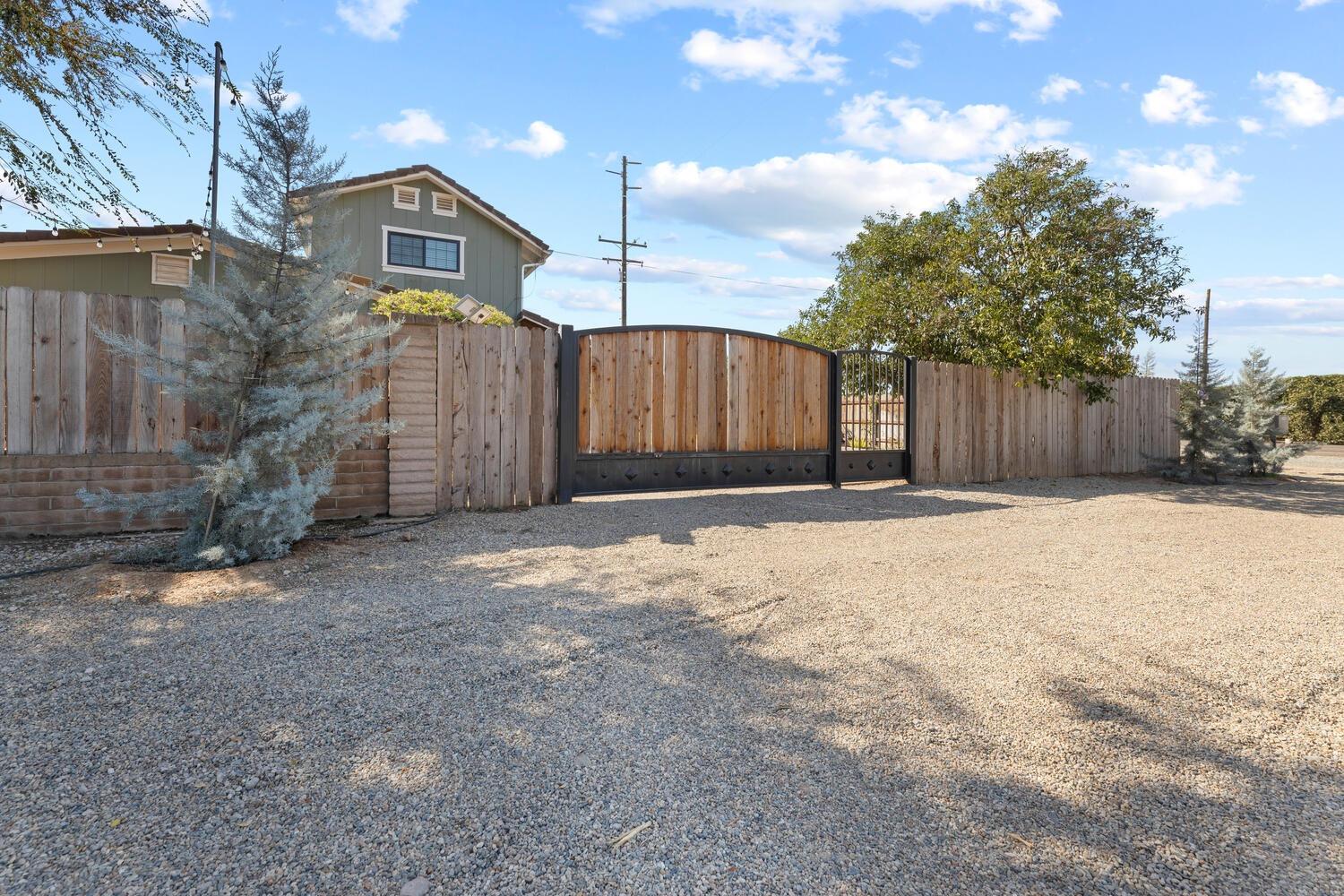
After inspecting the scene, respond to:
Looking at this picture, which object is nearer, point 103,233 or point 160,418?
point 160,418

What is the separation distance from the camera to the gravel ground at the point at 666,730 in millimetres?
1846

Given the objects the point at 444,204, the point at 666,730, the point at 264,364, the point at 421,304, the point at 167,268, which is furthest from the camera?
the point at 444,204

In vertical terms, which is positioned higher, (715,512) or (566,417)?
(566,417)

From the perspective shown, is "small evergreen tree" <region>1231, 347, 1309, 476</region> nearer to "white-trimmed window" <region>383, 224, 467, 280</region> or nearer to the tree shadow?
the tree shadow

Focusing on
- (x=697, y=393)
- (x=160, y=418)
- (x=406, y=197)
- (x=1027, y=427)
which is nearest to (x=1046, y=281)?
(x=1027, y=427)

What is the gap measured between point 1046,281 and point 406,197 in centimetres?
1294

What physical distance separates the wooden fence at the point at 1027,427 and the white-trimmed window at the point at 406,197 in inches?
461

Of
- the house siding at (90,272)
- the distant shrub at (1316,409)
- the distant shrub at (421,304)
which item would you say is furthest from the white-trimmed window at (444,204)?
the distant shrub at (1316,409)

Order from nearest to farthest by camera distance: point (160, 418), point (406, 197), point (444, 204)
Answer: point (160, 418) → point (406, 197) → point (444, 204)

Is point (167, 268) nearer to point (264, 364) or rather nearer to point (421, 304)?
point (421, 304)

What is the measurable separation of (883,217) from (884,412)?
8.19m

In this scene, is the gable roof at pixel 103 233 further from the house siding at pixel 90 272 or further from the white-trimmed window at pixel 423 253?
the white-trimmed window at pixel 423 253

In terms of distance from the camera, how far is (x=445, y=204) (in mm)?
16312

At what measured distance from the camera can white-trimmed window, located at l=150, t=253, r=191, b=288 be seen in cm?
1108
